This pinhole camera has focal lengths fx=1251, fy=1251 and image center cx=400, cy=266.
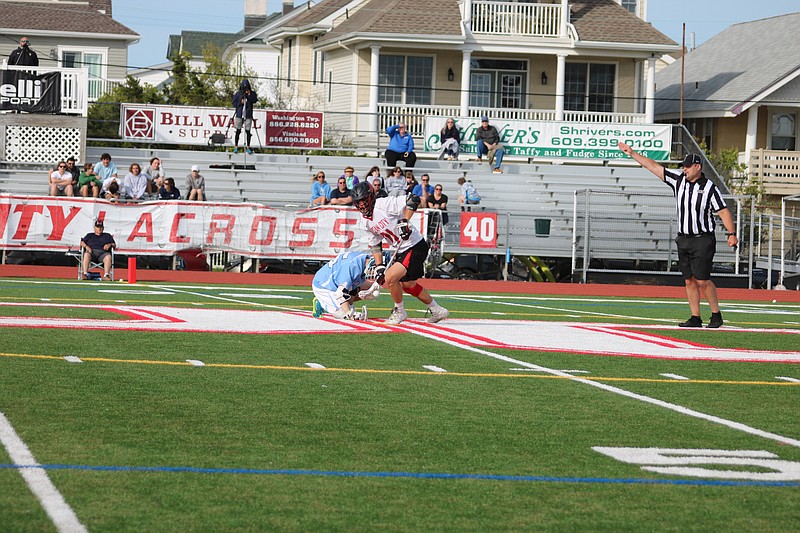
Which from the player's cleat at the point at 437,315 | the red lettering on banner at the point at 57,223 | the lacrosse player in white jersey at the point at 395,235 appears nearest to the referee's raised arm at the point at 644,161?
the lacrosse player in white jersey at the point at 395,235

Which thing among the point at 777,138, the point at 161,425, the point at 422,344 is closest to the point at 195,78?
the point at 777,138

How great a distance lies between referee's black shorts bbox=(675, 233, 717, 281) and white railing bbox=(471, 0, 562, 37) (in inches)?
1035

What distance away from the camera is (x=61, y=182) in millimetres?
25406

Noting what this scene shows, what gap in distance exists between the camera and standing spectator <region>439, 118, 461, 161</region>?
111ft

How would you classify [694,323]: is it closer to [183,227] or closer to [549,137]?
[183,227]

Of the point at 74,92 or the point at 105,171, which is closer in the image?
the point at 105,171

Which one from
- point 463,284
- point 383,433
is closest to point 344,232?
point 463,284

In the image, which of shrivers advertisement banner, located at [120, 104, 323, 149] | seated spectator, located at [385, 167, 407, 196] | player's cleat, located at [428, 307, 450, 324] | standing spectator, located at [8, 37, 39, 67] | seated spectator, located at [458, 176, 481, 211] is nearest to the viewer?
player's cleat, located at [428, 307, 450, 324]

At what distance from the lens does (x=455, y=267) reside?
25.6m

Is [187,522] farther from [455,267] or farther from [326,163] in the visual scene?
[326,163]

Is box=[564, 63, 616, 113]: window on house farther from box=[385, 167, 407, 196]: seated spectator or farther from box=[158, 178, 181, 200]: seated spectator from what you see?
box=[158, 178, 181, 200]: seated spectator

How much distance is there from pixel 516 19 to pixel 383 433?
33.8 m

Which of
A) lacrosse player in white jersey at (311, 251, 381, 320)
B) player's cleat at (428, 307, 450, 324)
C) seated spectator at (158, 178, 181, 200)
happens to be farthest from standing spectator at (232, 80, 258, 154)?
player's cleat at (428, 307, 450, 324)

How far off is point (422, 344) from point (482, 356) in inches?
35.8
